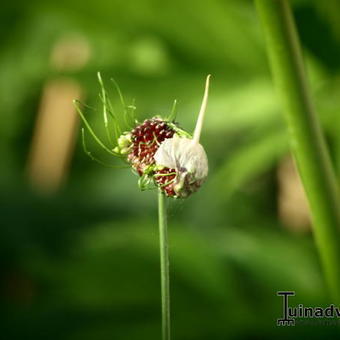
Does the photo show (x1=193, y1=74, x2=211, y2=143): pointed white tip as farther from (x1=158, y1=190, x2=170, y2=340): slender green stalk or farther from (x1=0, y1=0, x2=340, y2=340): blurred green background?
(x1=0, y1=0, x2=340, y2=340): blurred green background

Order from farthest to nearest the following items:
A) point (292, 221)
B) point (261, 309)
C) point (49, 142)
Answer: point (49, 142) < point (292, 221) < point (261, 309)

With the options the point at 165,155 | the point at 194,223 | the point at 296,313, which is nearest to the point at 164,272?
the point at 165,155

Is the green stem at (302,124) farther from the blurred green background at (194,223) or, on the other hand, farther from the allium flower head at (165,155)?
the blurred green background at (194,223)

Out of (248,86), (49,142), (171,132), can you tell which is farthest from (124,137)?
(49,142)

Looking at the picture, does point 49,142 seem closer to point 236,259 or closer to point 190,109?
point 190,109

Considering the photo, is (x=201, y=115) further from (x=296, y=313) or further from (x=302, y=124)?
(x=296, y=313)

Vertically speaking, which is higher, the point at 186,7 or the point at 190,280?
the point at 186,7
